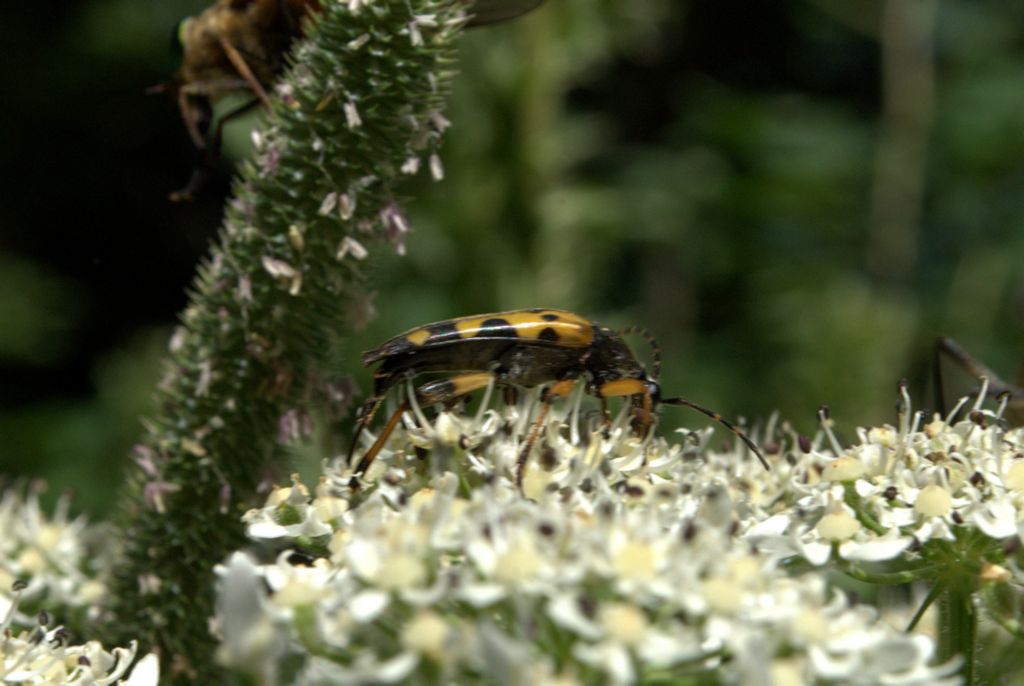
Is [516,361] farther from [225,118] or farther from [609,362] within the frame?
[225,118]

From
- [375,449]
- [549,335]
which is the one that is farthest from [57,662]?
[549,335]

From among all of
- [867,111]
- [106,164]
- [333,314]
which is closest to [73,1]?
[106,164]

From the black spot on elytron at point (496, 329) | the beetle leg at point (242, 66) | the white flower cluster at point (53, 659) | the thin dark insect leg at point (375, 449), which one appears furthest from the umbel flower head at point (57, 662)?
the beetle leg at point (242, 66)

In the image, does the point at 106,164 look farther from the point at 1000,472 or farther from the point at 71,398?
the point at 1000,472

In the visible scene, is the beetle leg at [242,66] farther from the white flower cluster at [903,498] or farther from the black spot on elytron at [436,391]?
the white flower cluster at [903,498]

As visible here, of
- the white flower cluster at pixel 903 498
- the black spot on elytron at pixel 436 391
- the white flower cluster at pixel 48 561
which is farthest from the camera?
the white flower cluster at pixel 48 561

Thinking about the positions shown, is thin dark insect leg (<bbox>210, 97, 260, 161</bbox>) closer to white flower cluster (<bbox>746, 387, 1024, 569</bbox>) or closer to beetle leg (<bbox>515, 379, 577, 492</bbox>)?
beetle leg (<bbox>515, 379, 577, 492</bbox>)
